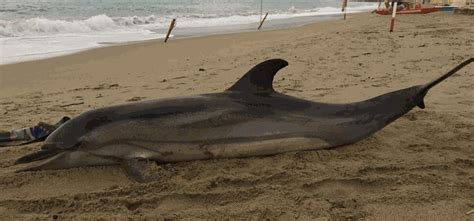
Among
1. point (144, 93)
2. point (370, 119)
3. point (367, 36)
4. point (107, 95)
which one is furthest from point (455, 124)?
point (367, 36)

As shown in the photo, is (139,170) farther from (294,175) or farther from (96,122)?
(294,175)

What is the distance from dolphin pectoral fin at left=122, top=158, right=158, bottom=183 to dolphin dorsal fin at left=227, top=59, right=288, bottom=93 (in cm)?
114

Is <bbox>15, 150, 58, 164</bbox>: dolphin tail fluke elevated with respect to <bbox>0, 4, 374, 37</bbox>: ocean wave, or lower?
elevated

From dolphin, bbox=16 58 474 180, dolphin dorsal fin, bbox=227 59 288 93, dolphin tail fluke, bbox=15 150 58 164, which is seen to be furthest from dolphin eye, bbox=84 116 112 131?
dolphin dorsal fin, bbox=227 59 288 93

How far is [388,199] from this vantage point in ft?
11.4

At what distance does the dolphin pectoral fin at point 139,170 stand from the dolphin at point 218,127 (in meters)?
0.02

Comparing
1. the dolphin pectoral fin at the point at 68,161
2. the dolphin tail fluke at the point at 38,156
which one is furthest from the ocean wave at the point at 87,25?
the dolphin pectoral fin at the point at 68,161

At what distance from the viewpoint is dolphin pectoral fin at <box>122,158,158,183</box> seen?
3822 millimetres

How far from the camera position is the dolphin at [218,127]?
13.4ft

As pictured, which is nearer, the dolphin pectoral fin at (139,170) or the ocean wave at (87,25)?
the dolphin pectoral fin at (139,170)

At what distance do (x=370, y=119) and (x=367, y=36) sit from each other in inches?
425

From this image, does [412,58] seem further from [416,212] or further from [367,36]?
[416,212]

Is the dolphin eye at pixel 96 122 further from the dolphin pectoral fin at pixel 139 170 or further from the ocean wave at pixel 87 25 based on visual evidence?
the ocean wave at pixel 87 25

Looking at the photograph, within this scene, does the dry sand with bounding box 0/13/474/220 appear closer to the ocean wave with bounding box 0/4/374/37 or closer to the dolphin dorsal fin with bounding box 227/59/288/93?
the dolphin dorsal fin with bounding box 227/59/288/93
